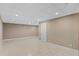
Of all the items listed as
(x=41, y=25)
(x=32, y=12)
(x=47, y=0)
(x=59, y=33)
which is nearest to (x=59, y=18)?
(x=59, y=33)

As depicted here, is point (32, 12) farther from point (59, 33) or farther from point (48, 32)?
point (48, 32)

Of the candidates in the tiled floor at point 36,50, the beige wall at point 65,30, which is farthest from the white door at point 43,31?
the tiled floor at point 36,50

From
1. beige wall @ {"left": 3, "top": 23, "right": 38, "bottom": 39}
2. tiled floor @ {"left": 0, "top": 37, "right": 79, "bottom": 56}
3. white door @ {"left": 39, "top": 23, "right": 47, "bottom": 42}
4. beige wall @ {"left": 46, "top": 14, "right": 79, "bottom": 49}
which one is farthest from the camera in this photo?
beige wall @ {"left": 3, "top": 23, "right": 38, "bottom": 39}

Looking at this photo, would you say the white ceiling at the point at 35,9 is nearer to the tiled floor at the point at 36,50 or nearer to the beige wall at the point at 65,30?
the beige wall at the point at 65,30

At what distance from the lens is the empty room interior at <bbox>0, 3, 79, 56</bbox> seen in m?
3.47

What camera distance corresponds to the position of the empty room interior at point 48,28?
11.4 ft

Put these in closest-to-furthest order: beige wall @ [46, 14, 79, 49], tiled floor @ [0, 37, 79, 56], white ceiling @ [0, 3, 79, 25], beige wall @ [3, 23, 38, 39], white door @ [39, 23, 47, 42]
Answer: tiled floor @ [0, 37, 79, 56] < white ceiling @ [0, 3, 79, 25] < beige wall @ [46, 14, 79, 49] < white door @ [39, 23, 47, 42] < beige wall @ [3, 23, 38, 39]

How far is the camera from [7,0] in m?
1.49

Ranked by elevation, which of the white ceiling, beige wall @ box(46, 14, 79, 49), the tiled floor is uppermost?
the white ceiling

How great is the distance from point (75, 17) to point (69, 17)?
0.43 metres

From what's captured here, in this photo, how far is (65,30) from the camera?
5.29 metres

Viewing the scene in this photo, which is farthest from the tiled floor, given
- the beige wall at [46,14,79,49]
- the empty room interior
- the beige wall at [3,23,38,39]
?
the beige wall at [3,23,38,39]

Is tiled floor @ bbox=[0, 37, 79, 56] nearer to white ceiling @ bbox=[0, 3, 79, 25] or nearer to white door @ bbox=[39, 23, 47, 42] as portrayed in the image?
white ceiling @ bbox=[0, 3, 79, 25]

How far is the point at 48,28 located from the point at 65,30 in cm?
191
